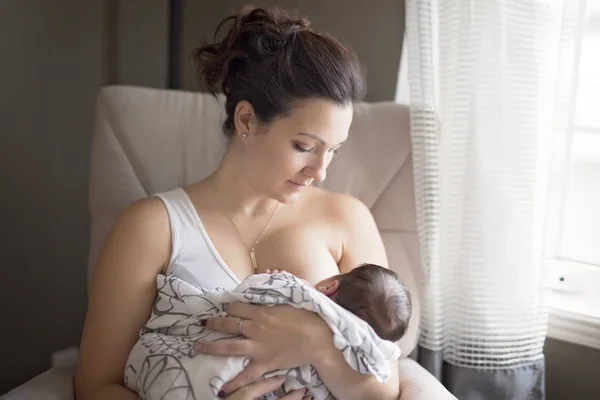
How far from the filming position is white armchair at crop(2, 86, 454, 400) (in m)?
1.73

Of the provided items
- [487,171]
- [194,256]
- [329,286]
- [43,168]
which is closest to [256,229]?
[194,256]

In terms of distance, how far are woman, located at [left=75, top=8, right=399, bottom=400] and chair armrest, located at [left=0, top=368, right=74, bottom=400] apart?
36mm

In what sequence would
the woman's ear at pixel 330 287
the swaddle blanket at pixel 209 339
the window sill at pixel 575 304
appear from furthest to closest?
the window sill at pixel 575 304
the woman's ear at pixel 330 287
the swaddle blanket at pixel 209 339

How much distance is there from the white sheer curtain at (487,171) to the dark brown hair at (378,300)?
0.35 meters

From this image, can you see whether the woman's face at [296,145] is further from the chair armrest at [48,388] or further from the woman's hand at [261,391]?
the chair armrest at [48,388]

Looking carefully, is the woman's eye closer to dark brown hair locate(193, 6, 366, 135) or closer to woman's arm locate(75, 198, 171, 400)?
dark brown hair locate(193, 6, 366, 135)

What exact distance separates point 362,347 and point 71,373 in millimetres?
677

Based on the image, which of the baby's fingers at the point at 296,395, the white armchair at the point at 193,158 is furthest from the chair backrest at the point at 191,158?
the baby's fingers at the point at 296,395

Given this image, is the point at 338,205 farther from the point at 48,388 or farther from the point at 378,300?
the point at 48,388

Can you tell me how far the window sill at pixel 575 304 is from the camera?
1716mm

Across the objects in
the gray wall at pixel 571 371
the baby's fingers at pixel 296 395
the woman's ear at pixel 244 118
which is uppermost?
the woman's ear at pixel 244 118

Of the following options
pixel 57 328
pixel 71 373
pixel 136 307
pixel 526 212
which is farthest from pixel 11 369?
pixel 526 212

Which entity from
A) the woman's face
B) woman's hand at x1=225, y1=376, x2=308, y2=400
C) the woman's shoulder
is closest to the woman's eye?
the woman's face

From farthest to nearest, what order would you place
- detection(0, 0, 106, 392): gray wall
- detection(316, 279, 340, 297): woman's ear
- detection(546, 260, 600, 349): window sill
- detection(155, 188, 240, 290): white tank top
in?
detection(0, 0, 106, 392): gray wall → detection(546, 260, 600, 349): window sill → detection(155, 188, 240, 290): white tank top → detection(316, 279, 340, 297): woman's ear
